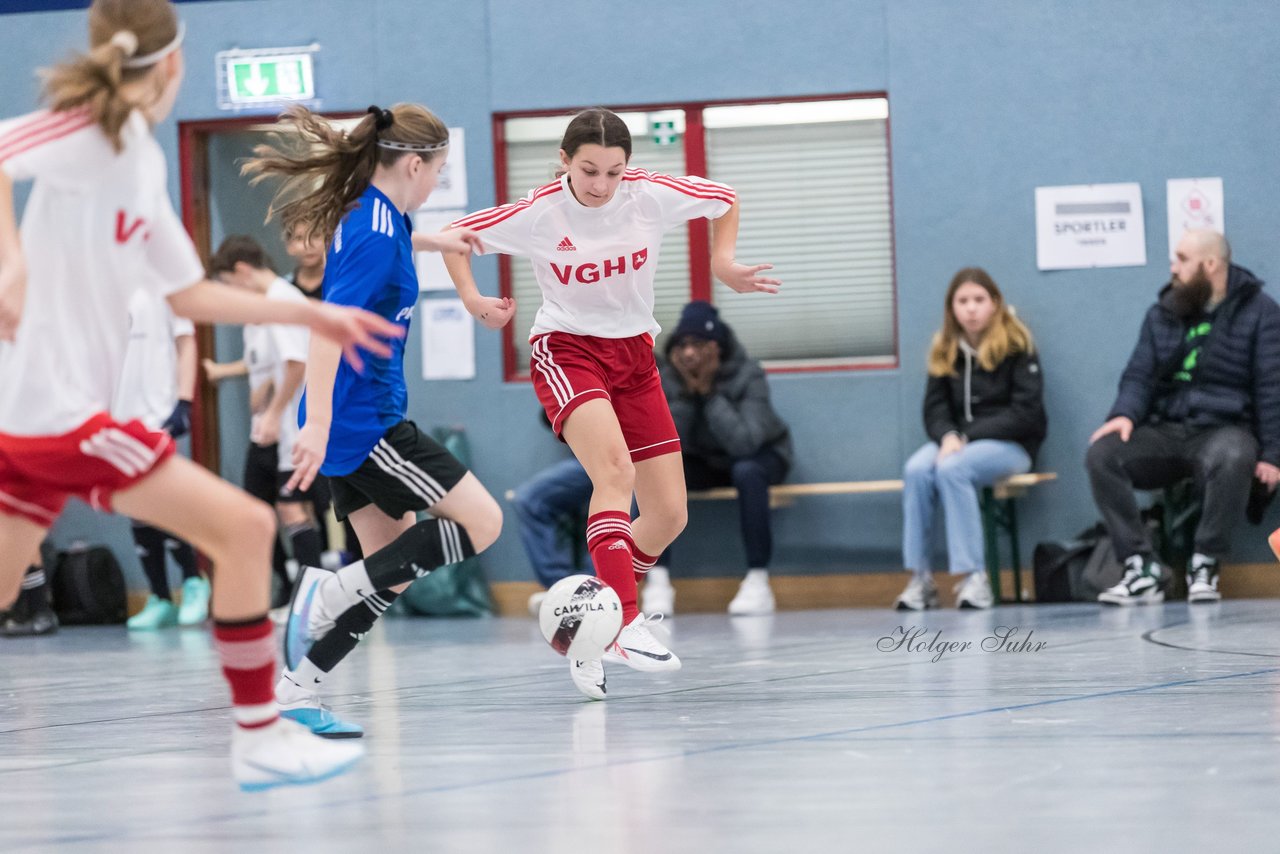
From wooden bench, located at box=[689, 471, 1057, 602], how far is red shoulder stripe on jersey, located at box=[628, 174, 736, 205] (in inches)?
137

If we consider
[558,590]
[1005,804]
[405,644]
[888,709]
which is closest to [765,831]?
[1005,804]

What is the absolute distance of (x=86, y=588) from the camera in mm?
9430

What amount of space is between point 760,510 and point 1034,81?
8.87 feet

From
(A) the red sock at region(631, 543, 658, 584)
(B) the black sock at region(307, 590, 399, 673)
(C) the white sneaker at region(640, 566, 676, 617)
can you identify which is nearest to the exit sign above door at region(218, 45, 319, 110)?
(C) the white sneaker at region(640, 566, 676, 617)

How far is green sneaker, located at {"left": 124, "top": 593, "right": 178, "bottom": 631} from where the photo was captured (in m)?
9.07

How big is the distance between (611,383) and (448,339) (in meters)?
4.40

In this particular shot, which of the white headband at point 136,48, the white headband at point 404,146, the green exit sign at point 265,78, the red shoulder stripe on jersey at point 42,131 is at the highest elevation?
the green exit sign at point 265,78

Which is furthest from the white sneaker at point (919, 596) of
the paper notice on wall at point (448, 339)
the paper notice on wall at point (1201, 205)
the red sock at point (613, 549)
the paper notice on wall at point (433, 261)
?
the red sock at point (613, 549)

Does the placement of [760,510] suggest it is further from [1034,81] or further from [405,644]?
[1034,81]

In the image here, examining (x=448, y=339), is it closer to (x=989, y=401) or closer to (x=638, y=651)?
(x=989, y=401)

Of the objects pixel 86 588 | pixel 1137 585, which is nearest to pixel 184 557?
pixel 86 588

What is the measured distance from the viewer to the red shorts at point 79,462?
3.11 m

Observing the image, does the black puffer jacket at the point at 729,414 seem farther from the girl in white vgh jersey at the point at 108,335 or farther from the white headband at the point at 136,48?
the white headband at the point at 136,48

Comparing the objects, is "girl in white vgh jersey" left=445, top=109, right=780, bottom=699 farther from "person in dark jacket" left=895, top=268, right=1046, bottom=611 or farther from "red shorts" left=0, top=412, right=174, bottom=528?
"person in dark jacket" left=895, top=268, right=1046, bottom=611
